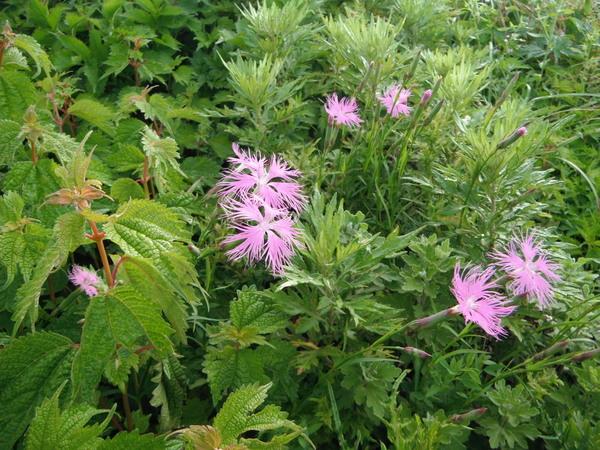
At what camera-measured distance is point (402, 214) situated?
1808 mm

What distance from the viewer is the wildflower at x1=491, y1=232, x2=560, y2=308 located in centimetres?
134

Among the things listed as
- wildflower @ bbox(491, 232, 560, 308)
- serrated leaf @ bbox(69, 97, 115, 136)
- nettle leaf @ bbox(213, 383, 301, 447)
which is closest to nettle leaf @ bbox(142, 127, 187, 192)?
serrated leaf @ bbox(69, 97, 115, 136)

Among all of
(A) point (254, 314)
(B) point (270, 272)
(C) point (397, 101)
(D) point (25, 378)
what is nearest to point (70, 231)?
(D) point (25, 378)

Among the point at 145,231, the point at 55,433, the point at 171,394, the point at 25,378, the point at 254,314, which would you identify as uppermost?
the point at 145,231

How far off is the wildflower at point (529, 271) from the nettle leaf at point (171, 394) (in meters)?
0.84

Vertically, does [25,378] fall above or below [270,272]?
above

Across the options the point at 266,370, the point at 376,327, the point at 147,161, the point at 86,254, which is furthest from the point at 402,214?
the point at 86,254

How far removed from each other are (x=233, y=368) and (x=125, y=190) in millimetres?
546

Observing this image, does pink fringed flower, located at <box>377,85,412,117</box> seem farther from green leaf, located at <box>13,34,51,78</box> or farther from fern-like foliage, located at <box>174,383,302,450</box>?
fern-like foliage, located at <box>174,383,302,450</box>

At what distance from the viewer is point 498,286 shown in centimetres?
131

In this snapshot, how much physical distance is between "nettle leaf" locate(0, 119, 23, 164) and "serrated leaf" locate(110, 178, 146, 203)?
0.80 ft

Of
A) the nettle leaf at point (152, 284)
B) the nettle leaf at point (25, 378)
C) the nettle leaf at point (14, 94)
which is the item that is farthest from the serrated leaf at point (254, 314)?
the nettle leaf at point (14, 94)

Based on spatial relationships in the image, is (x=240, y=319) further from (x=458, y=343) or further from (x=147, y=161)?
(x=458, y=343)

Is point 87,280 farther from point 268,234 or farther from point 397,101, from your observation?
point 397,101
